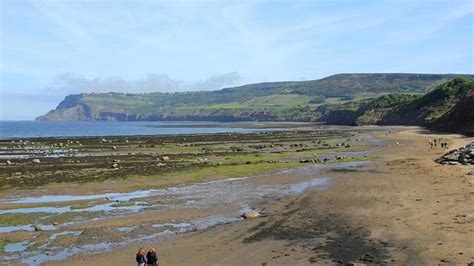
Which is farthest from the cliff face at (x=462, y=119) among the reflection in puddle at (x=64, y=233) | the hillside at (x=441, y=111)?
the reflection in puddle at (x=64, y=233)

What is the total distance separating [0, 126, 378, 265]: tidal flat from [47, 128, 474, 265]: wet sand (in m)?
2.38

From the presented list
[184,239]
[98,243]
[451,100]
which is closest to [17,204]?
[98,243]

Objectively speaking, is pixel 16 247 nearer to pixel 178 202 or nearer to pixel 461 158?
pixel 178 202

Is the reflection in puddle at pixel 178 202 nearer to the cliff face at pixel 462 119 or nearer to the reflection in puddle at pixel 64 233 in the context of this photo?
the reflection in puddle at pixel 64 233

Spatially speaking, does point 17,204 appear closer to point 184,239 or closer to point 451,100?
Answer: point 184,239

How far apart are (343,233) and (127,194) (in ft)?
66.6

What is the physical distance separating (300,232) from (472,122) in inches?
3173

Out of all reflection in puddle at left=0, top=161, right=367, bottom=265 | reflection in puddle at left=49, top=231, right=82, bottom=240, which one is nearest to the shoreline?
reflection in puddle at left=49, top=231, right=82, bottom=240

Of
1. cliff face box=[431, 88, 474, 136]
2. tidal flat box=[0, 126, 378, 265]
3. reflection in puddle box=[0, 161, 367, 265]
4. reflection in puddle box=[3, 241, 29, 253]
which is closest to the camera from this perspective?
reflection in puddle box=[3, 241, 29, 253]

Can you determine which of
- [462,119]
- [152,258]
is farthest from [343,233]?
[462,119]

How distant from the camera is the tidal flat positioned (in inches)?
992

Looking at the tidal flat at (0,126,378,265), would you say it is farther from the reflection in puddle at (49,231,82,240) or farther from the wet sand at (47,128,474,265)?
the wet sand at (47,128,474,265)

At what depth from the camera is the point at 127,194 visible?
38.3 meters

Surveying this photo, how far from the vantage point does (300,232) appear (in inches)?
953
